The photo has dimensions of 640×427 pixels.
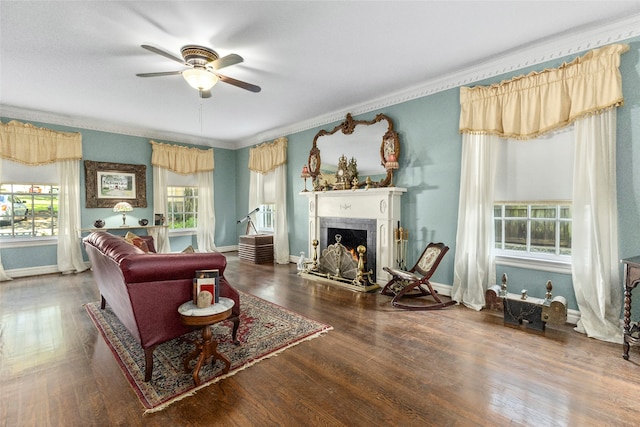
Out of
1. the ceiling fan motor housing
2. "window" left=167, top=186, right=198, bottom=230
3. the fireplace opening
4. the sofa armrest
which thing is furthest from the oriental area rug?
"window" left=167, top=186, right=198, bottom=230

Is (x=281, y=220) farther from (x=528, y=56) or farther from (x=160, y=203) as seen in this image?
(x=528, y=56)

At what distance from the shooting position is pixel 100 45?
3.16 m

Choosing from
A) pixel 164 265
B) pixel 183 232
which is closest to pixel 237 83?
pixel 164 265

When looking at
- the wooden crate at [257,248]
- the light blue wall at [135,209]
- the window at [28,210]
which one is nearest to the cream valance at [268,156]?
the light blue wall at [135,209]

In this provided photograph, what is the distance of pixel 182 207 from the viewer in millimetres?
7418

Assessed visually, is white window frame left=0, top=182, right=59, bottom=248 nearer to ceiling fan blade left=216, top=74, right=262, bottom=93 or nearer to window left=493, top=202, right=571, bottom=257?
ceiling fan blade left=216, top=74, right=262, bottom=93

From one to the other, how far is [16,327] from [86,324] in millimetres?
656

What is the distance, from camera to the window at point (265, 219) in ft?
24.5

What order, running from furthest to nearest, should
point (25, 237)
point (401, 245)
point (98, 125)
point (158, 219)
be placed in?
point (158, 219) < point (98, 125) < point (25, 237) < point (401, 245)

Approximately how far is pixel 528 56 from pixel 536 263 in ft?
7.51

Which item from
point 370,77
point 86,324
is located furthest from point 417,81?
point 86,324

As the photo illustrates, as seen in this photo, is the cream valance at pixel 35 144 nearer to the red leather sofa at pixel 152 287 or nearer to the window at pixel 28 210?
the window at pixel 28 210

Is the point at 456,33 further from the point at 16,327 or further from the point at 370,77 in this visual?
the point at 16,327

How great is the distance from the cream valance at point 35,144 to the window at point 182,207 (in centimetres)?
193
